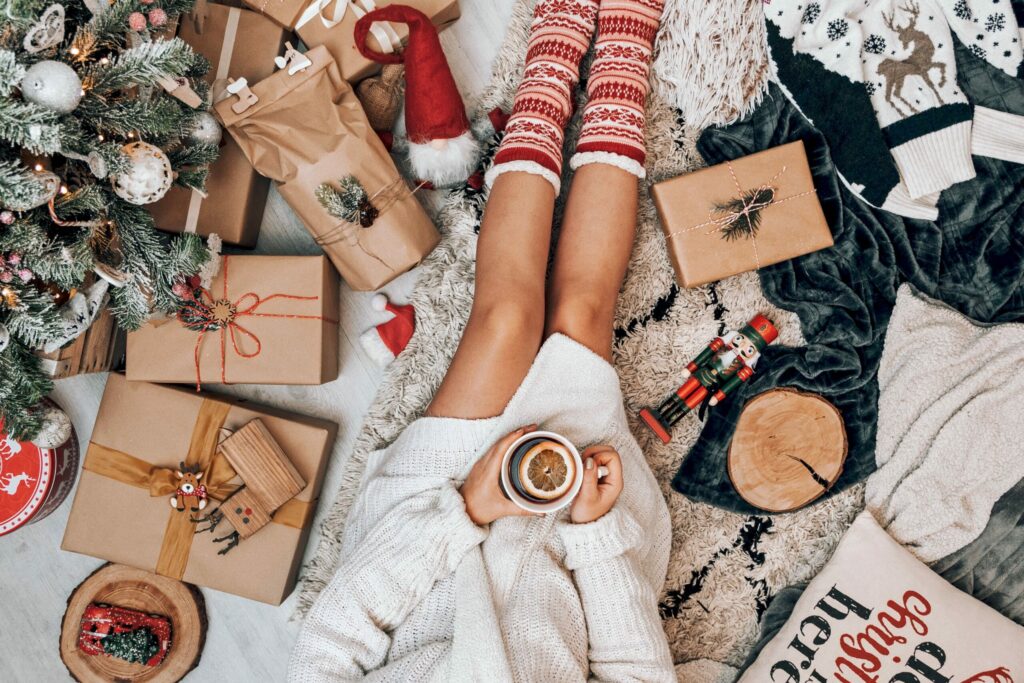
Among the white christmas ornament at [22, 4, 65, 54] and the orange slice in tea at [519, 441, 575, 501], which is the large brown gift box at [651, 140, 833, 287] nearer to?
the orange slice in tea at [519, 441, 575, 501]

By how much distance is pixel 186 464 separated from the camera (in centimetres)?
122

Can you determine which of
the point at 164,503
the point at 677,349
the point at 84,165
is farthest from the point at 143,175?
the point at 677,349

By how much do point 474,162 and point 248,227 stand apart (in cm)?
42

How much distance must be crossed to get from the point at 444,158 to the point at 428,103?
0.31 feet

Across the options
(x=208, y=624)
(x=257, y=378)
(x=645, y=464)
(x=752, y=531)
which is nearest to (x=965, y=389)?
(x=752, y=531)

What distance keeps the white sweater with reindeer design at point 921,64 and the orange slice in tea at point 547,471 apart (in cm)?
80

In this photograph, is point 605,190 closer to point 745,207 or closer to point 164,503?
point 745,207

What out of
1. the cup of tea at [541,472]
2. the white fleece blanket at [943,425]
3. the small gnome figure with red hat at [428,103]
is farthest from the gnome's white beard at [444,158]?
the white fleece blanket at [943,425]

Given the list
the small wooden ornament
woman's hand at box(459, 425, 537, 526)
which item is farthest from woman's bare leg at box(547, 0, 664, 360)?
the small wooden ornament

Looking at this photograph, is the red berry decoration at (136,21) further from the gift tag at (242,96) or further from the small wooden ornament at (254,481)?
the small wooden ornament at (254,481)

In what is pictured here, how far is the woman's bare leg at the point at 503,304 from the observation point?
1094 mm

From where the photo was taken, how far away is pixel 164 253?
3.39 feet

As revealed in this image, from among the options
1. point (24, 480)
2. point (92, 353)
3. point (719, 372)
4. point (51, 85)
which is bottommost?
point (24, 480)

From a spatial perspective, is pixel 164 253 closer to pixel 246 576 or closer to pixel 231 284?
pixel 231 284
